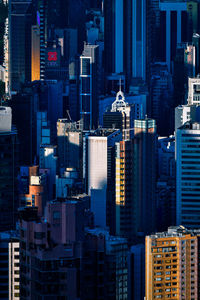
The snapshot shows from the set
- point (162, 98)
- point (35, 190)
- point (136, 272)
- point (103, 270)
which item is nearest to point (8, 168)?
point (35, 190)

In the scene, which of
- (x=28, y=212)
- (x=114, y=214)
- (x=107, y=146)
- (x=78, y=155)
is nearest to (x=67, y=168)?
(x=78, y=155)

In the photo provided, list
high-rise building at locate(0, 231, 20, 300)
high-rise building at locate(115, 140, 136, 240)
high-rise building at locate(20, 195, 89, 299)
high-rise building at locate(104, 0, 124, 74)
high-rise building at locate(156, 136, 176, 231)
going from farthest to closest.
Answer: high-rise building at locate(104, 0, 124, 74), high-rise building at locate(156, 136, 176, 231), high-rise building at locate(115, 140, 136, 240), high-rise building at locate(0, 231, 20, 300), high-rise building at locate(20, 195, 89, 299)

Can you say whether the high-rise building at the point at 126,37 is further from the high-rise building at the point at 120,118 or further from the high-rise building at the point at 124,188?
the high-rise building at the point at 124,188

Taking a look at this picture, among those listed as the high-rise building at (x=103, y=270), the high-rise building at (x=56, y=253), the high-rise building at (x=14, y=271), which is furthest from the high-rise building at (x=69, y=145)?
the high-rise building at (x=56, y=253)

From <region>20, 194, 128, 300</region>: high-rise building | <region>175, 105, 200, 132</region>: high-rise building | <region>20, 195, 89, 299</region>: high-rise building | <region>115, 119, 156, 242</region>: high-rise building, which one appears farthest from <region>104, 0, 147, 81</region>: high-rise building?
<region>20, 195, 89, 299</region>: high-rise building

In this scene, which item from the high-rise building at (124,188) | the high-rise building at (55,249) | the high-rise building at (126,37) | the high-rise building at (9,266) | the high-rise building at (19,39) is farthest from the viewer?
the high-rise building at (126,37)

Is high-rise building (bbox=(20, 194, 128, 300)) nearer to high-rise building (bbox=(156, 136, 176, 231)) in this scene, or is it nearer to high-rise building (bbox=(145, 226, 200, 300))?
high-rise building (bbox=(145, 226, 200, 300))
